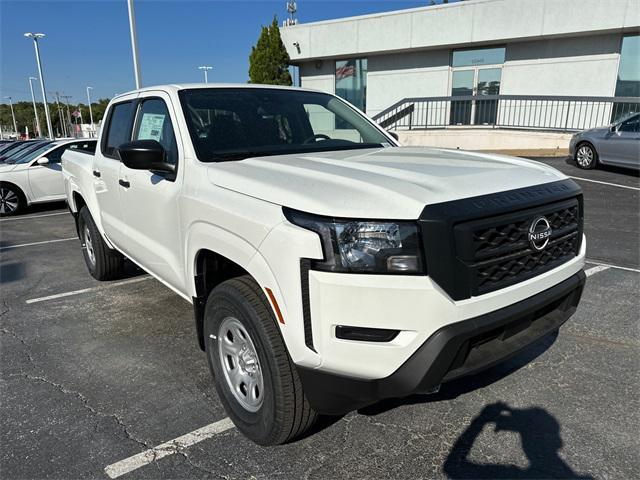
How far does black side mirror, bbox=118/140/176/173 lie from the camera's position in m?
2.87

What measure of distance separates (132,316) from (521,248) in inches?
138

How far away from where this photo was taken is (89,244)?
17.7 feet

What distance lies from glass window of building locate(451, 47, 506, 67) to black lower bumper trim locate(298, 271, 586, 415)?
18333 mm

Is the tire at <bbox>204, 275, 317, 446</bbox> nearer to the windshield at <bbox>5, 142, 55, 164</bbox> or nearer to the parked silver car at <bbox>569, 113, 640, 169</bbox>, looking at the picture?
the windshield at <bbox>5, 142, 55, 164</bbox>

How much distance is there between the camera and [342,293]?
1.94m

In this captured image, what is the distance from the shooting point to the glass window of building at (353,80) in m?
21.9

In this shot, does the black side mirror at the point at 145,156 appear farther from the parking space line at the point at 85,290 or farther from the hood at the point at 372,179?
the parking space line at the point at 85,290

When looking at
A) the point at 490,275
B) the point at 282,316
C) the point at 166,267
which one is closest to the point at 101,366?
the point at 166,267

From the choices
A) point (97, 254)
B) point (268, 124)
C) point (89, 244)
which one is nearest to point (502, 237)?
point (268, 124)

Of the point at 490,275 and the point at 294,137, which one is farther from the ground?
the point at 294,137

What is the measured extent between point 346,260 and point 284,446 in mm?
1217

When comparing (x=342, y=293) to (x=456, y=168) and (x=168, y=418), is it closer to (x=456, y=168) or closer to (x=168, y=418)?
(x=456, y=168)

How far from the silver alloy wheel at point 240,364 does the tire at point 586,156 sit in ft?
40.2

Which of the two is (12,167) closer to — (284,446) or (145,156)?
(145,156)
